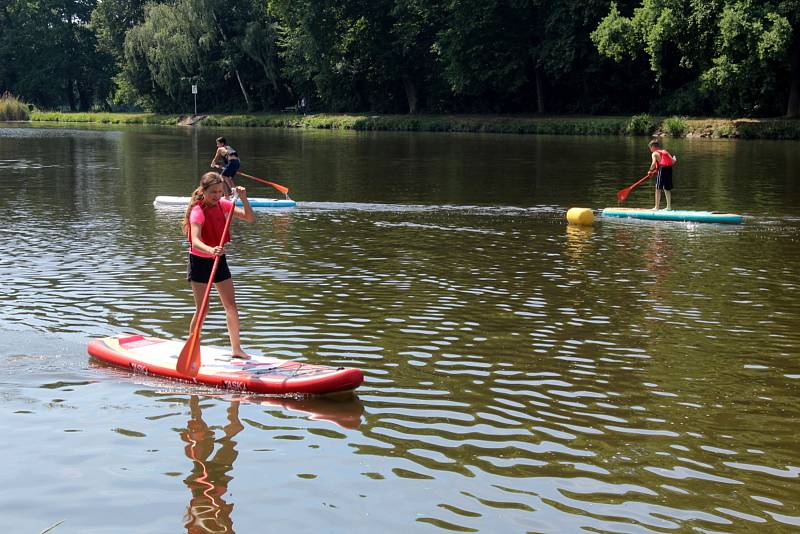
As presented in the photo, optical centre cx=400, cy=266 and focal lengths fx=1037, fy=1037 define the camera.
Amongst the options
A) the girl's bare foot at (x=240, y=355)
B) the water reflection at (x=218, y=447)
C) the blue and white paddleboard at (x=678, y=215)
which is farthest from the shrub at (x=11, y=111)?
the water reflection at (x=218, y=447)

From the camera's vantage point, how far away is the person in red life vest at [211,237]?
34.3ft

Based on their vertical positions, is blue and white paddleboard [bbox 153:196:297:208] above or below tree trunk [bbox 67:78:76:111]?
below

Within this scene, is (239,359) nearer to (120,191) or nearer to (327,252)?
(327,252)

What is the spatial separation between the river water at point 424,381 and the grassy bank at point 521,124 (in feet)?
109

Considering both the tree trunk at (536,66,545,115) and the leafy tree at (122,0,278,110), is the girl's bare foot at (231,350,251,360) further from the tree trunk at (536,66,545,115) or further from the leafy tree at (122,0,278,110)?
the leafy tree at (122,0,278,110)

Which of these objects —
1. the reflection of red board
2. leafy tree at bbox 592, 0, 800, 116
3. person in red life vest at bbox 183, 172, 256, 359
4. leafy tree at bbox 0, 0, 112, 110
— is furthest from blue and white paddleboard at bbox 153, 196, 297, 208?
leafy tree at bbox 0, 0, 112, 110

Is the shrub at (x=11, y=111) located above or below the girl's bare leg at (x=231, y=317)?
above

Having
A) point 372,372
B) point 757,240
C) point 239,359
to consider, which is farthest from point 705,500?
point 757,240

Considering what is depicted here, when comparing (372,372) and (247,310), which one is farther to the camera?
(247,310)

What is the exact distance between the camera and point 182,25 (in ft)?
287

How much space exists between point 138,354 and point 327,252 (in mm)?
8130

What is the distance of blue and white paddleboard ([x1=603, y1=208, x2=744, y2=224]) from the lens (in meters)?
22.5

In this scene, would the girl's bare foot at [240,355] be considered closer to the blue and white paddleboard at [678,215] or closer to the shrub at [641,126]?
the blue and white paddleboard at [678,215]

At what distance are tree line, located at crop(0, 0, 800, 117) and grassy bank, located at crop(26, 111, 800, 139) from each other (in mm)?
2195
